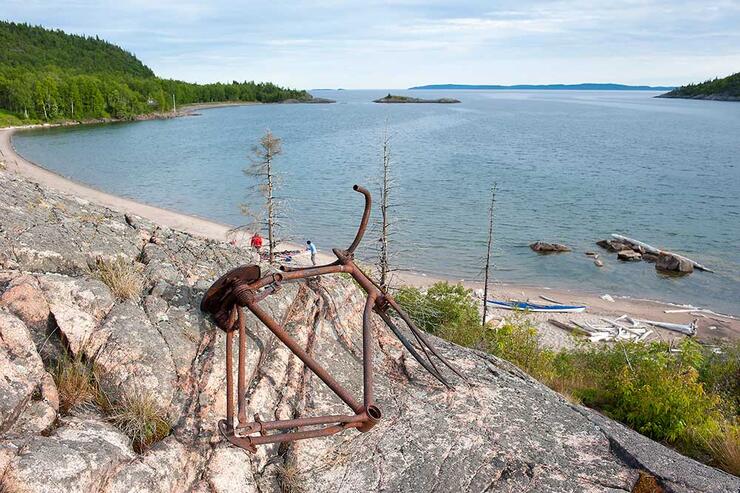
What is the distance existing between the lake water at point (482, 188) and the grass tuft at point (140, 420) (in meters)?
26.0

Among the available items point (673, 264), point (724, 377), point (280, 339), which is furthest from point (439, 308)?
point (673, 264)

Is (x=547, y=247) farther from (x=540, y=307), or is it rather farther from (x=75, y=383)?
(x=75, y=383)

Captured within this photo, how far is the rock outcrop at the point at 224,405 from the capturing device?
365 cm

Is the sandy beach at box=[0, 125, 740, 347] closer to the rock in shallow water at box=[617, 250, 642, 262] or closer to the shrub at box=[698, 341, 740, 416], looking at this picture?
the rock in shallow water at box=[617, 250, 642, 262]

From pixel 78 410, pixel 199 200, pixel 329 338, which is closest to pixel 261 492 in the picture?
pixel 78 410

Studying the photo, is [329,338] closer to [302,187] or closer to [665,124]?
[302,187]

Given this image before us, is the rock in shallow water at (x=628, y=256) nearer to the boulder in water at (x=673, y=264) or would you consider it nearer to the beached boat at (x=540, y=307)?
the boulder in water at (x=673, y=264)

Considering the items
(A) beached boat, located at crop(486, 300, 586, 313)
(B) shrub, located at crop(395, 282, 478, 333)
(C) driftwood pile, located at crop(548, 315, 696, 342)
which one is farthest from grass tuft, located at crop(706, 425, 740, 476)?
(A) beached boat, located at crop(486, 300, 586, 313)

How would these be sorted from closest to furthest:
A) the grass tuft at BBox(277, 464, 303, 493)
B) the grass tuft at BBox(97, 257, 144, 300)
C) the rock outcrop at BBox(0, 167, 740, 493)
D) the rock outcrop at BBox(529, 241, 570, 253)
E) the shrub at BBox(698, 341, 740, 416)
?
the rock outcrop at BBox(0, 167, 740, 493)
the grass tuft at BBox(277, 464, 303, 493)
the grass tuft at BBox(97, 257, 144, 300)
the shrub at BBox(698, 341, 740, 416)
the rock outcrop at BBox(529, 241, 570, 253)

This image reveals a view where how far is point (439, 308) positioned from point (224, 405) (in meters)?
12.3

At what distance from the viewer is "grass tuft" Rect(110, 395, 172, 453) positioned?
3.86 metres

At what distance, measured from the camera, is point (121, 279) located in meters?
4.87

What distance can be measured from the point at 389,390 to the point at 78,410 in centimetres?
259

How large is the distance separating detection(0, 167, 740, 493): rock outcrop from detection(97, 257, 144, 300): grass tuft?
80mm
